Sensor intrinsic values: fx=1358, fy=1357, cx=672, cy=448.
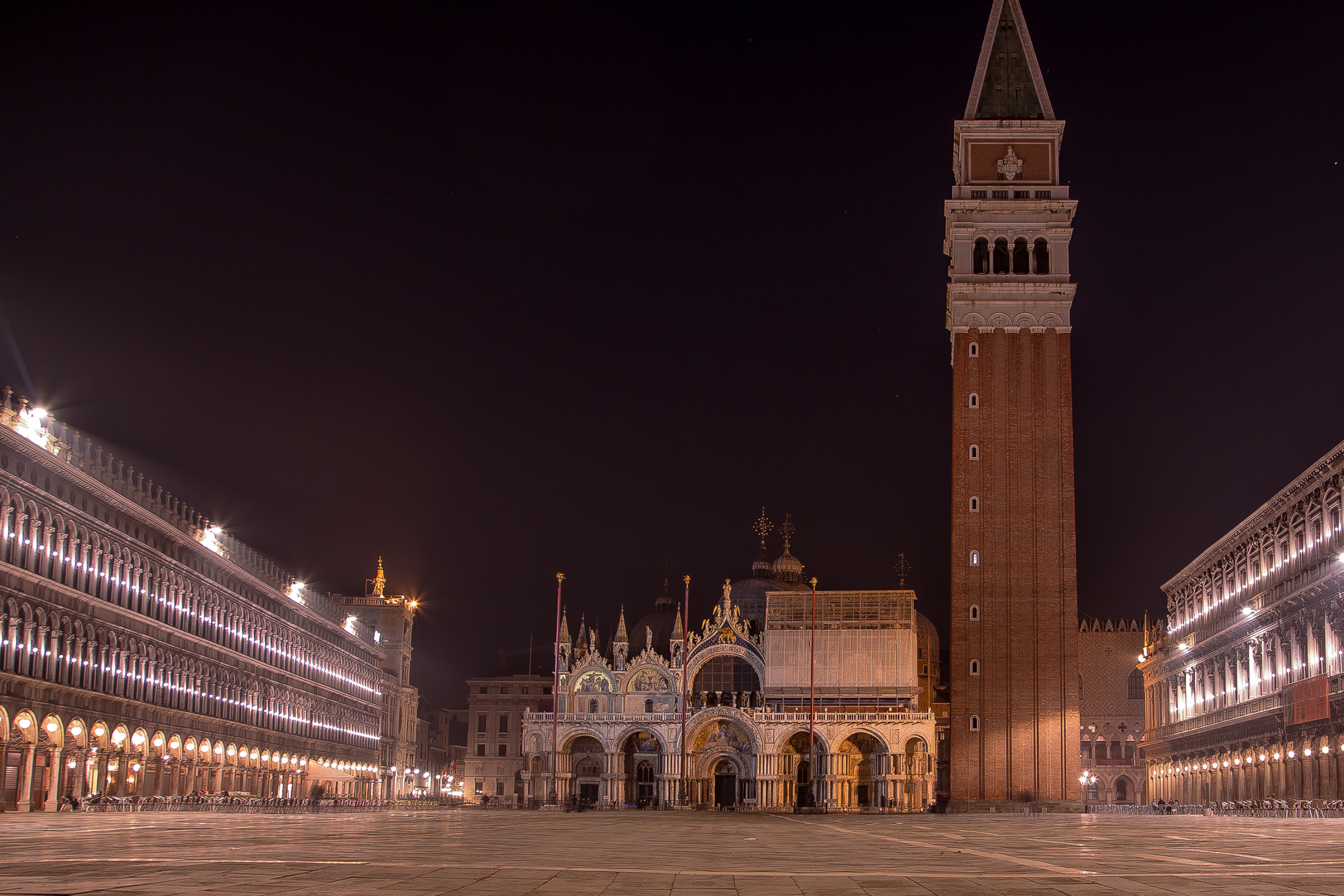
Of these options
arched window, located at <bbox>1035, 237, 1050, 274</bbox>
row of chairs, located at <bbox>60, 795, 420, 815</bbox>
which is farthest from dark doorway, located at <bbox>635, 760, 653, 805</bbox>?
arched window, located at <bbox>1035, 237, 1050, 274</bbox>

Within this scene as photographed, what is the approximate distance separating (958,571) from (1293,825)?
4123 centimetres

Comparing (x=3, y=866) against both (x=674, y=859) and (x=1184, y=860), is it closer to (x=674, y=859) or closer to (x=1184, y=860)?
(x=674, y=859)

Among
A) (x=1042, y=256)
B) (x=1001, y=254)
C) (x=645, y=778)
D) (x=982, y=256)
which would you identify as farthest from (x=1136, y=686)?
(x=982, y=256)

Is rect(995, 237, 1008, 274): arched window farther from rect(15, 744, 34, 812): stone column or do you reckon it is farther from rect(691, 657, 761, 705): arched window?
rect(15, 744, 34, 812): stone column

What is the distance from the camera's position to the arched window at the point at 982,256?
8856 cm

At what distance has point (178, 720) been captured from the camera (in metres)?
67.2

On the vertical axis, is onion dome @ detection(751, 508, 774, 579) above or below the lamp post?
above

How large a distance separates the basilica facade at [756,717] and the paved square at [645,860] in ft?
161

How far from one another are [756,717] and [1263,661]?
34291mm

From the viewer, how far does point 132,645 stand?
202 ft

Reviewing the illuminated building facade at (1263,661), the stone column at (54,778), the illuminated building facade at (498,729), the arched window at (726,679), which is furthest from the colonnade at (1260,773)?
the illuminated building facade at (498,729)

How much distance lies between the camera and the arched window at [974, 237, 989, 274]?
8856 centimetres

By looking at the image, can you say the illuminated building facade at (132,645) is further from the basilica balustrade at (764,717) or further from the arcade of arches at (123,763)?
the basilica balustrade at (764,717)

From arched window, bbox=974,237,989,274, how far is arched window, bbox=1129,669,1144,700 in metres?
44.5
